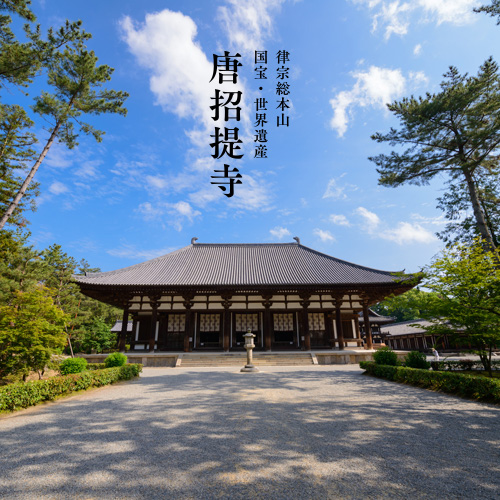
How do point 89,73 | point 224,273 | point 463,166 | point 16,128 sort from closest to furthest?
point 89,73, point 463,166, point 16,128, point 224,273

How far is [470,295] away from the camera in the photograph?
8.41 m

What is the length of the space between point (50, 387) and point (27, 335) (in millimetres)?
1889

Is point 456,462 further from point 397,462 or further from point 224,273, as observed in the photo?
point 224,273

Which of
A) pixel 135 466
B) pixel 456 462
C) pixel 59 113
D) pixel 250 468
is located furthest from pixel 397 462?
pixel 59 113

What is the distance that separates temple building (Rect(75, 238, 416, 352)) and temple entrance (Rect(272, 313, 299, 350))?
63 millimetres

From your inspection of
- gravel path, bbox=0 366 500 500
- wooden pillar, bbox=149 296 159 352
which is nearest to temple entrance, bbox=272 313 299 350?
wooden pillar, bbox=149 296 159 352

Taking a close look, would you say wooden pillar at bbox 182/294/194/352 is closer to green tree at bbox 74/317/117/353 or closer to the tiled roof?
the tiled roof

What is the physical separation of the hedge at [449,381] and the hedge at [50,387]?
976 cm

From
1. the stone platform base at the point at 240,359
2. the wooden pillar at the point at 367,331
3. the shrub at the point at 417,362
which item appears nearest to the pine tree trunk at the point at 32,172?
the stone platform base at the point at 240,359

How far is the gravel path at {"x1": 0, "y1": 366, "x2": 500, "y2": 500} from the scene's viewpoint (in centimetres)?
287

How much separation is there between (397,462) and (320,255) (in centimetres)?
1916

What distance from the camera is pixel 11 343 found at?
316 inches

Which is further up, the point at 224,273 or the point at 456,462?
the point at 224,273

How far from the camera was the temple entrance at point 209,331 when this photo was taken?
17.8 meters
